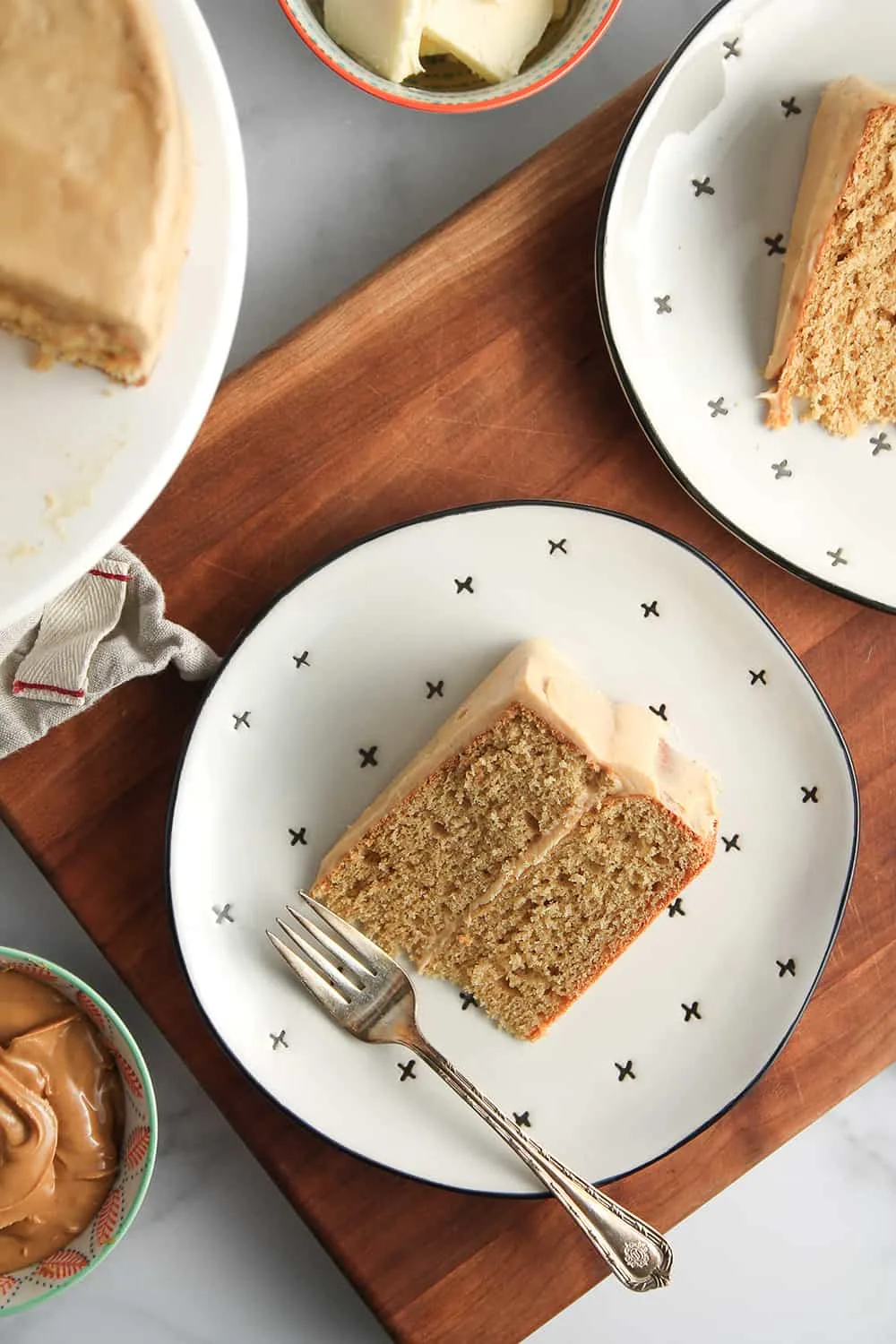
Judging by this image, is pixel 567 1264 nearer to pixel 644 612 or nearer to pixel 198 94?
pixel 644 612

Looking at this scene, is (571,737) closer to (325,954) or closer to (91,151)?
(325,954)

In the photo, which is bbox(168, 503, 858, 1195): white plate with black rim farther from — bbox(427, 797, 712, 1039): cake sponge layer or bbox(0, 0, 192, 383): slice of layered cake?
bbox(0, 0, 192, 383): slice of layered cake

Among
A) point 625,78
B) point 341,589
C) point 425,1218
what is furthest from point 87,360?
point 425,1218

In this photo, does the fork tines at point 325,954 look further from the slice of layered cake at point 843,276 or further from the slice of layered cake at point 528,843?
the slice of layered cake at point 843,276

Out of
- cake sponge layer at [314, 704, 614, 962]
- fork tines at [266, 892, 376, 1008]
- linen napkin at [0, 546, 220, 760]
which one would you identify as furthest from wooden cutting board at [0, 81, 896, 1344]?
cake sponge layer at [314, 704, 614, 962]

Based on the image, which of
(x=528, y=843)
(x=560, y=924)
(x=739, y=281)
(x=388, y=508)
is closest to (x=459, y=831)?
(x=528, y=843)
